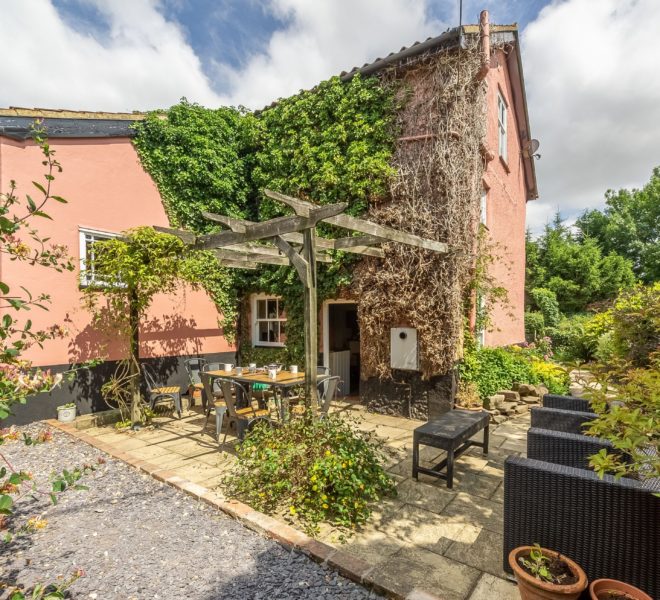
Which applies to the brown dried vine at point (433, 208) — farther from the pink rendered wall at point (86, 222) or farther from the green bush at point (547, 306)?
the green bush at point (547, 306)

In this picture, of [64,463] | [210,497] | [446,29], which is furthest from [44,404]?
[446,29]

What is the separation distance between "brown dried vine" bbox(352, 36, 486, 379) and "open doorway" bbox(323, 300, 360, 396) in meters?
1.74

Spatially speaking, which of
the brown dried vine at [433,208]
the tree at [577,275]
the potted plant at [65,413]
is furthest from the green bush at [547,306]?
the potted plant at [65,413]

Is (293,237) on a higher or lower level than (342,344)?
higher

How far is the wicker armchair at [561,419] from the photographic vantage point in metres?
3.77

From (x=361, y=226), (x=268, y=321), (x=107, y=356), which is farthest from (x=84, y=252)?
(x=361, y=226)

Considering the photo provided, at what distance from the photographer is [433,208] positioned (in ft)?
22.4

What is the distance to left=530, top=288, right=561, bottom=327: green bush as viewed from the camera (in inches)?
648

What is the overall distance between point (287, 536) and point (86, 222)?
680 centimetres

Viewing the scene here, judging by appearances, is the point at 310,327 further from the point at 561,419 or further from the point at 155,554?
the point at 561,419

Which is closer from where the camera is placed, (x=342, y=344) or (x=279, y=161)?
(x=279, y=161)

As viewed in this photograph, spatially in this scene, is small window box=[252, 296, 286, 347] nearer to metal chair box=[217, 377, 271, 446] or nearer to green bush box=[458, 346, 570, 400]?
metal chair box=[217, 377, 271, 446]

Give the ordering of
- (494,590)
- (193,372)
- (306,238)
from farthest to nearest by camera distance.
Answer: (193,372)
(306,238)
(494,590)

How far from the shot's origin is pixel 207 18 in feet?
24.4
